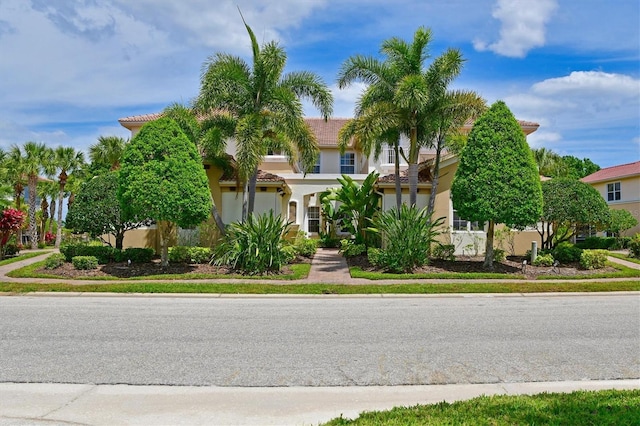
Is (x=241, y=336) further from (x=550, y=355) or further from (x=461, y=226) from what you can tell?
(x=461, y=226)

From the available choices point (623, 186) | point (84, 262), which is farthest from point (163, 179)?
point (623, 186)

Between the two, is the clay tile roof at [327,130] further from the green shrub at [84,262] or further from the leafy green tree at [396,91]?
the green shrub at [84,262]

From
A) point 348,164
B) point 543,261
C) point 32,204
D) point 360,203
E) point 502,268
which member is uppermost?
point 348,164

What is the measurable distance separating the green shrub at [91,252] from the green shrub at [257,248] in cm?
511

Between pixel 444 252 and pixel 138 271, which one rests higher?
pixel 444 252

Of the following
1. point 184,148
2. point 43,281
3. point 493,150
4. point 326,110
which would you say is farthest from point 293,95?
point 43,281

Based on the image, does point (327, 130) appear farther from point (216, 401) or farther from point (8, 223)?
point (216, 401)

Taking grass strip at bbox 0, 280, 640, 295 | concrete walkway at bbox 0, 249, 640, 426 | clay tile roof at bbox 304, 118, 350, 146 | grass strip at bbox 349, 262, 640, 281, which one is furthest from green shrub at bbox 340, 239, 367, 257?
concrete walkway at bbox 0, 249, 640, 426

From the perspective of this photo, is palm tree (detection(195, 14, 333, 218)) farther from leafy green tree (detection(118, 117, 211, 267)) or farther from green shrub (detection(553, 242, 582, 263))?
green shrub (detection(553, 242, 582, 263))

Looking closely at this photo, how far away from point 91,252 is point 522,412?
19.1m

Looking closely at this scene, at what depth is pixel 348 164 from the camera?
32812 mm

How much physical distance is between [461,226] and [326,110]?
8.89 meters

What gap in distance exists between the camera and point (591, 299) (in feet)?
45.6

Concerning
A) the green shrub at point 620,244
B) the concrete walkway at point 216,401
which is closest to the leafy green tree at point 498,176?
the concrete walkway at point 216,401
